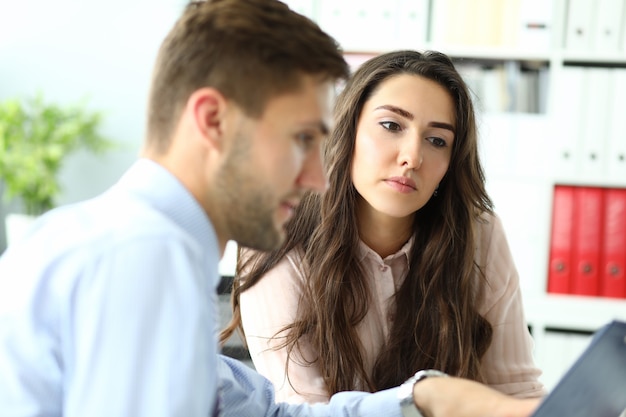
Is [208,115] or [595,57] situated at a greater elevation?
[595,57]

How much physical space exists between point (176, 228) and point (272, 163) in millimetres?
133

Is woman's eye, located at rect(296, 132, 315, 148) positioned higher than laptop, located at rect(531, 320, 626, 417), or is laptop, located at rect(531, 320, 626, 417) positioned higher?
woman's eye, located at rect(296, 132, 315, 148)

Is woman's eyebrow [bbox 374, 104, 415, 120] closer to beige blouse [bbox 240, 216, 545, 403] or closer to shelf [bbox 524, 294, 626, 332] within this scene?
beige blouse [bbox 240, 216, 545, 403]

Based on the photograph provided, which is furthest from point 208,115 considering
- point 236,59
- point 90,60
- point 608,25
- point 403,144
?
point 90,60

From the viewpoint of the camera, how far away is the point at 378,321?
1.55 meters

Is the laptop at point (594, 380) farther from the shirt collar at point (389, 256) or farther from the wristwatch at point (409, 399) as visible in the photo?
the shirt collar at point (389, 256)

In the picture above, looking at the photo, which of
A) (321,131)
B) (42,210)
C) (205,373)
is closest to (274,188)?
(321,131)

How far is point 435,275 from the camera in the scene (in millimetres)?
1550

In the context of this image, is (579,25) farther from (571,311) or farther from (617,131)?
(571,311)

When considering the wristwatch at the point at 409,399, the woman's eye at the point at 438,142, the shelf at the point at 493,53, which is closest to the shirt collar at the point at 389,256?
the woman's eye at the point at 438,142

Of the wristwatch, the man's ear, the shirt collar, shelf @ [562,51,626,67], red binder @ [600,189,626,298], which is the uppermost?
shelf @ [562,51,626,67]

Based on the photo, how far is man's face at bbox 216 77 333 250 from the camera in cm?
82

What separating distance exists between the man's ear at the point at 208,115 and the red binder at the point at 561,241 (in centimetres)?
229

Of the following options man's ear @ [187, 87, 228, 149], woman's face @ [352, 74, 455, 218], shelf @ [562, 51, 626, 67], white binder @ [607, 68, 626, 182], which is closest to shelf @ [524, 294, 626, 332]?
white binder @ [607, 68, 626, 182]
